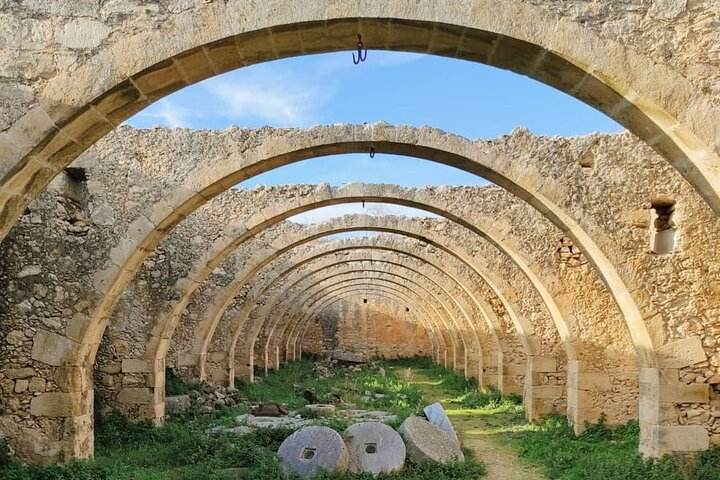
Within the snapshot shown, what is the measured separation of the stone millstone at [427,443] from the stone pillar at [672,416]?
101 inches

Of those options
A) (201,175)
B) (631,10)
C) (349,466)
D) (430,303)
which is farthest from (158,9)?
(430,303)

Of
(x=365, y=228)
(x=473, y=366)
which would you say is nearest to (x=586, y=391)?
(x=365, y=228)

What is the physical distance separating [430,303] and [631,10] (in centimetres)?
1891

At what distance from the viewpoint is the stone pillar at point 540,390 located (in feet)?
37.0

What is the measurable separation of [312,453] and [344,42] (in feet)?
17.9

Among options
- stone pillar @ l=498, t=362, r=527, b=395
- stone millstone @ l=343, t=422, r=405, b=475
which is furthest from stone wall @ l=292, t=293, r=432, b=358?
stone millstone @ l=343, t=422, r=405, b=475

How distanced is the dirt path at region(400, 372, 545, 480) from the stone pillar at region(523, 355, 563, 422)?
0.80 m

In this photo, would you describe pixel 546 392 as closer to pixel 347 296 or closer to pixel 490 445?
pixel 490 445

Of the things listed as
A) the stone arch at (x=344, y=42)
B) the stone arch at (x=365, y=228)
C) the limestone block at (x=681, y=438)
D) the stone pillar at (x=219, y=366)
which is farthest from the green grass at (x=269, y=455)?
the stone arch at (x=344, y=42)

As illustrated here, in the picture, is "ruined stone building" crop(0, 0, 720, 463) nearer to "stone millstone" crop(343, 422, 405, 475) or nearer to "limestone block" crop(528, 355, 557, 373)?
"limestone block" crop(528, 355, 557, 373)

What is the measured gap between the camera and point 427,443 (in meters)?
8.65

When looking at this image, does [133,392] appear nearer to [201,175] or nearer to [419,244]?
[201,175]

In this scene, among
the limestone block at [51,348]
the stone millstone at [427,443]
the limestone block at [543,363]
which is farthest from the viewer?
the limestone block at [543,363]

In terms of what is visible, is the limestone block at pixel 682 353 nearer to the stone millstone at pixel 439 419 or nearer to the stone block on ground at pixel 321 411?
the stone millstone at pixel 439 419
